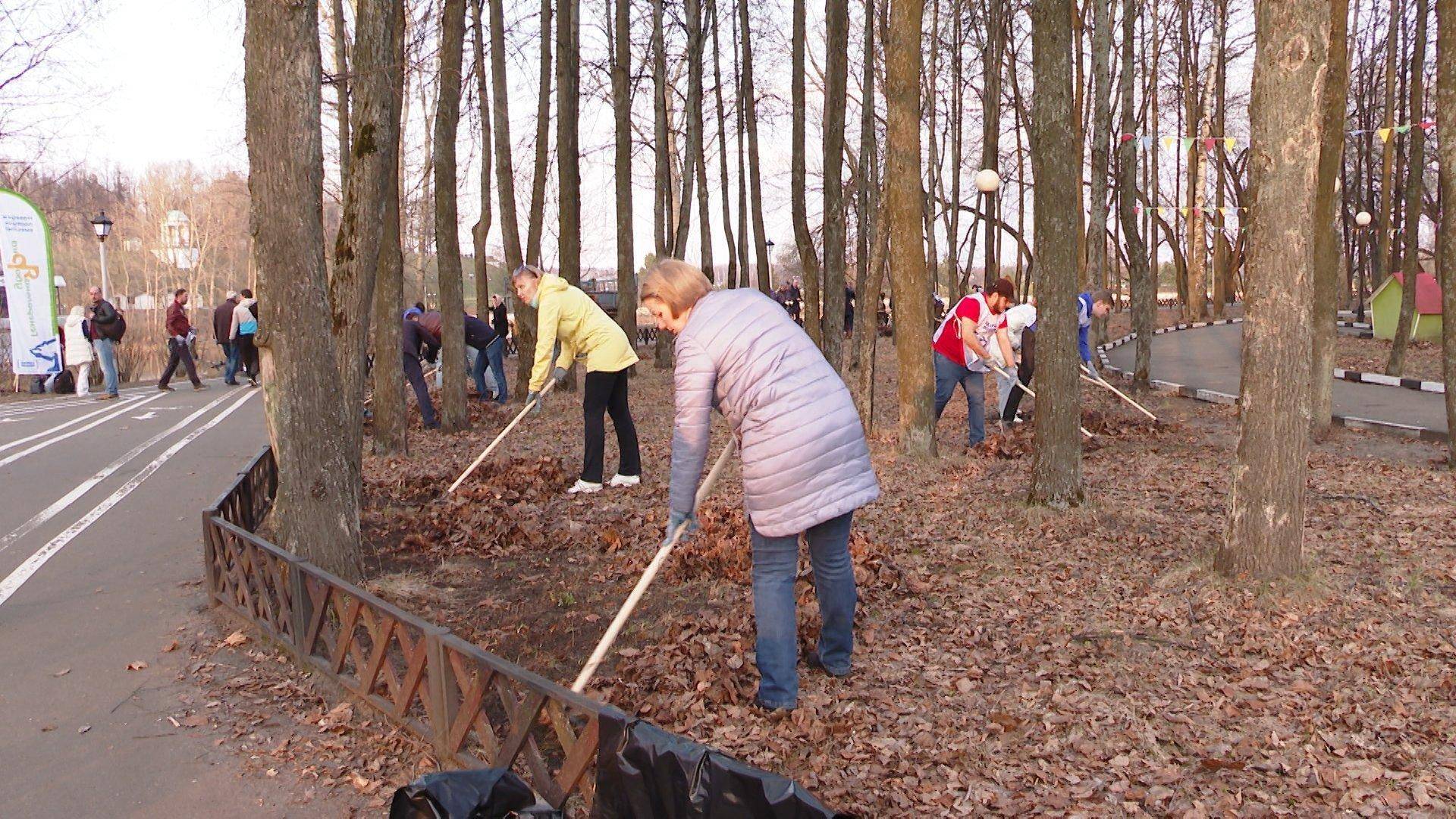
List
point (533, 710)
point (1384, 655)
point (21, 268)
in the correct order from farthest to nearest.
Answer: point (21, 268), point (1384, 655), point (533, 710)

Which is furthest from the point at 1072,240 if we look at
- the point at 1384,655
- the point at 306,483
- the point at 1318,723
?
the point at 306,483

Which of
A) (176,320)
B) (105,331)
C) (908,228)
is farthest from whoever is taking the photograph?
(176,320)

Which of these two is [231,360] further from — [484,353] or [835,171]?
[835,171]

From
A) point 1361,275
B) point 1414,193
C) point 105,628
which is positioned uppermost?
point 1414,193

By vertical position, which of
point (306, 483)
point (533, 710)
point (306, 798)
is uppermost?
point (306, 483)

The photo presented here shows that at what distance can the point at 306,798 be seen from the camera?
3594 millimetres

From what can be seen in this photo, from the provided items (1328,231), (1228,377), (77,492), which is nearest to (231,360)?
(77,492)

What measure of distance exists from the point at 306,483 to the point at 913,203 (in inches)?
215

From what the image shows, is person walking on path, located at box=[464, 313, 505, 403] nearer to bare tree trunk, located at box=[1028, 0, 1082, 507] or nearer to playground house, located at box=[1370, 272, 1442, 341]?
bare tree trunk, located at box=[1028, 0, 1082, 507]

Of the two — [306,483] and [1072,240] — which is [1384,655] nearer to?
[1072,240]

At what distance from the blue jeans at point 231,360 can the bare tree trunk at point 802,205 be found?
1210 centimetres

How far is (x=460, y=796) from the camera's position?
9.63ft

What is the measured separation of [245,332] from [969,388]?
1551cm

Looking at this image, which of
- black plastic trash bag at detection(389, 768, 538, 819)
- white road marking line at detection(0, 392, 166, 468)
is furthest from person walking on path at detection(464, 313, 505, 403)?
black plastic trash bag at detection(389, 768, 538, 819)
